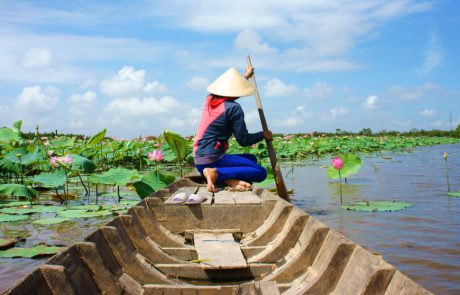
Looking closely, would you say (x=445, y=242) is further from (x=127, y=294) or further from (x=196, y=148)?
(x=127, y=294)

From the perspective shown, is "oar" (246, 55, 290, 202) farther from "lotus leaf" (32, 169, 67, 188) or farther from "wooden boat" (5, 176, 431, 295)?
"lotus leaf" (32, 169, 67, 188)

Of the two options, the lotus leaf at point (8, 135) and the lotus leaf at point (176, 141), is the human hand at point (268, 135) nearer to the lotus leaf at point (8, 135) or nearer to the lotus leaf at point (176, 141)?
the lotus leaf at point (176, 141)

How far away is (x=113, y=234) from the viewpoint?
236cm

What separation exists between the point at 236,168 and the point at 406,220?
1.71m

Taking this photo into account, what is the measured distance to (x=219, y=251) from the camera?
292 cm

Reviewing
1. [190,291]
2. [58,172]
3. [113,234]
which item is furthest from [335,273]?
[58,172]

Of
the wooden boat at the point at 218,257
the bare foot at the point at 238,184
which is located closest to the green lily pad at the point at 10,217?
the wooden boat at the point at 218,257

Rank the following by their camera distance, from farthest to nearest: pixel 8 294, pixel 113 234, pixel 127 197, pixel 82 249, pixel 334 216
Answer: pixel 127 197
pixel 334 216
pixel 113 234
pixel 82 249
pixel 8 294

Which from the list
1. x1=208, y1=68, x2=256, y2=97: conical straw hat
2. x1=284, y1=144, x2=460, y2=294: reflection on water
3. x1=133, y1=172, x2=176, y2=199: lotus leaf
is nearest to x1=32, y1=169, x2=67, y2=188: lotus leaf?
x1=133, y1=172, x2=176, y2=199: lotus leaf

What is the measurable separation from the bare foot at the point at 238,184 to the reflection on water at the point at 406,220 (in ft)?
2.78

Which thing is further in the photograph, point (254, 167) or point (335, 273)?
point (254, 167)

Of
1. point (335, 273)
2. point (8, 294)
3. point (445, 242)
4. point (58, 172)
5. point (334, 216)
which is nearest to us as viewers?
point (8, 294)

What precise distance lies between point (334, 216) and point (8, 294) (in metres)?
3.99

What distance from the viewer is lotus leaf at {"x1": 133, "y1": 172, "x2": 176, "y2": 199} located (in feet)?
17.3
